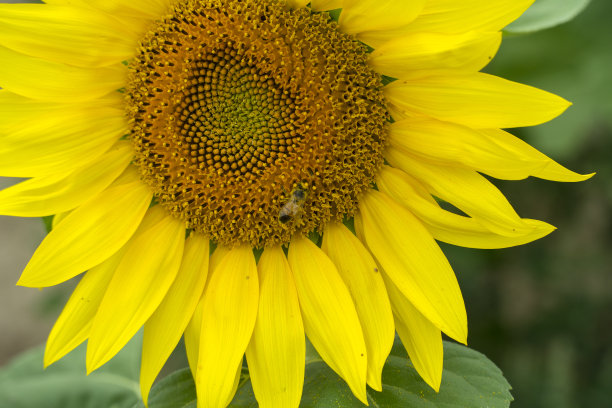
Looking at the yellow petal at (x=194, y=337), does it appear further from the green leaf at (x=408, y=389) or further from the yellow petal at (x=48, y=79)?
the yellow petal at (x=48, y=79)

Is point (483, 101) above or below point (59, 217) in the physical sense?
above

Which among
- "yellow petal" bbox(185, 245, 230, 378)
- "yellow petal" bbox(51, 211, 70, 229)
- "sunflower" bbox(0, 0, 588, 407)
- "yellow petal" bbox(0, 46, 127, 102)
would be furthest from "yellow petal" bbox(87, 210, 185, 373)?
"yellow petal" bbox(0, 46, 127, 102)

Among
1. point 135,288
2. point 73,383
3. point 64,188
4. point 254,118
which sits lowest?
point 73,383

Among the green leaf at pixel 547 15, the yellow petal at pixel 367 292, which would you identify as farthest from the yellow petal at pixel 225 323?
the green leaf at pixel 547 15

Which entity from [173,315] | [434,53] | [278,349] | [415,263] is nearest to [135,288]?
[173,315]

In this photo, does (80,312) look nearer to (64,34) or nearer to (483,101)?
(64,34)
